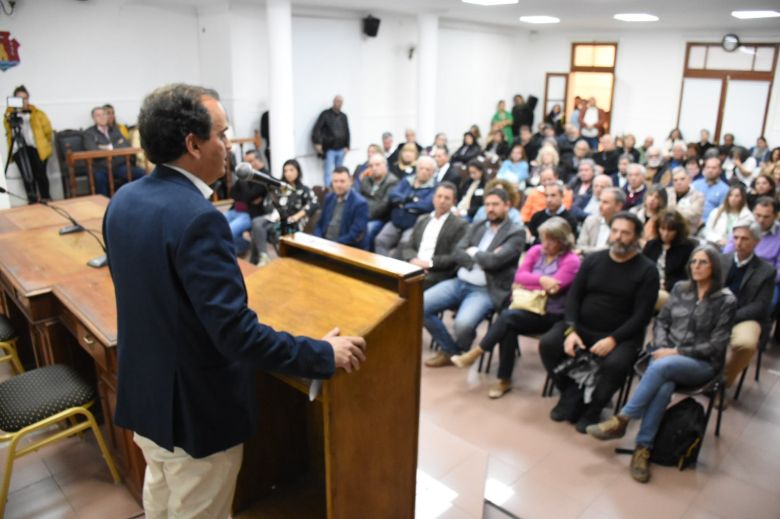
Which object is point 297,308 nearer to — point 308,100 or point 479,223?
point 479,223

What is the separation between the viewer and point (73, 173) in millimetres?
6621

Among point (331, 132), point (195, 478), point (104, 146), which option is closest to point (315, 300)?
point (195, 478)

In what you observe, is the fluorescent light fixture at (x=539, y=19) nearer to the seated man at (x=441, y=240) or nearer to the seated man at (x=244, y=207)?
the seated man at (x=244, y=207)

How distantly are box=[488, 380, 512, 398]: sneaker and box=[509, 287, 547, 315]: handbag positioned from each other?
1.46 feet

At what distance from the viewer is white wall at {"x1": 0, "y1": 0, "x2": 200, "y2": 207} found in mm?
7047

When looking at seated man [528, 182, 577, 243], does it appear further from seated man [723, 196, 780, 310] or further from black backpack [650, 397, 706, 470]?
black backpack [650, 397, 706, 470]

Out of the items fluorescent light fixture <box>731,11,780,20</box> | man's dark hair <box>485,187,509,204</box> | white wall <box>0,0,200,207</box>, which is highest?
fluorescent light fixture <box>731,11,780,20</box>

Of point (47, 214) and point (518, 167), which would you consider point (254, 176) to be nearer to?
point (47, 214)

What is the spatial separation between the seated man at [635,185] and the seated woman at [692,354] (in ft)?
8.35

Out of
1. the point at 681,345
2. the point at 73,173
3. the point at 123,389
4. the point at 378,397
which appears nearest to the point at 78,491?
the point at 123,389

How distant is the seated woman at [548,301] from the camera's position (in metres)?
3.61

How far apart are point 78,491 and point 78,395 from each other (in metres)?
0.45

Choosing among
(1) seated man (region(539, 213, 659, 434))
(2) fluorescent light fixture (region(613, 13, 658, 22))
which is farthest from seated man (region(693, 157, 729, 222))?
(2) fluorescent light fixture (region(613, 13, 658, 22))

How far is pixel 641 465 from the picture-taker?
290cm
